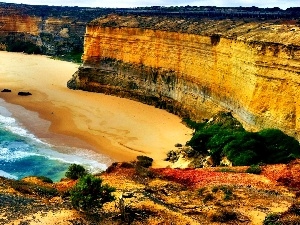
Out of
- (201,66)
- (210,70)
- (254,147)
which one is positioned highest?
(201,66)

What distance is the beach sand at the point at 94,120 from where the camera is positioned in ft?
106

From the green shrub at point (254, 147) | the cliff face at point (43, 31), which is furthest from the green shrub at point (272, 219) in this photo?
the cliff face at point (43, 31)

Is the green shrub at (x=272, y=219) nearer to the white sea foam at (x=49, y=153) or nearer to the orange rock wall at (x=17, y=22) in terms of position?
the white sea foam at (x=49, y=153)

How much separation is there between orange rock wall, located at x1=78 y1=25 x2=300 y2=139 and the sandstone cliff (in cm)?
6

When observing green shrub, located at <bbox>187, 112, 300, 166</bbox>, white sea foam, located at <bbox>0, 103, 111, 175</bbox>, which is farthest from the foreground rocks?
white sea foam, located at <bbox>0, 103, 111, 175</bbox>

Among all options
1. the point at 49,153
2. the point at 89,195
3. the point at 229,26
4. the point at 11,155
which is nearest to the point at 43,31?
the point at 229,26

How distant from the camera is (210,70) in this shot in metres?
35.8

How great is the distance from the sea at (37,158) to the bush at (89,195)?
12387 mm

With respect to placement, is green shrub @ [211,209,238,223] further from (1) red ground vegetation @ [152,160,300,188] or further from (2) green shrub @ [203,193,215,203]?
(1) red ground vegetation @ [152,160,300,188]

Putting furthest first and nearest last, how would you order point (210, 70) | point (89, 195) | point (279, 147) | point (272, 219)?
point (210, 70)
point (279, 147)
point (89, 195)
point (272, 219)

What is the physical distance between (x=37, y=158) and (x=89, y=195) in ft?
56.1

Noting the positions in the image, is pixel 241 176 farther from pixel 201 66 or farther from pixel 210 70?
pixel 201 66

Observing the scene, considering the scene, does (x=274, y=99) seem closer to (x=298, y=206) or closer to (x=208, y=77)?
(x=208, y=77)

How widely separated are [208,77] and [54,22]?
63578mm
